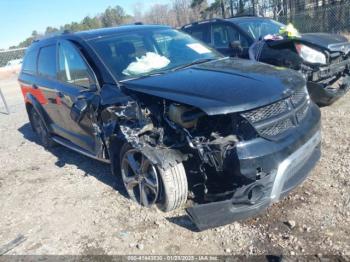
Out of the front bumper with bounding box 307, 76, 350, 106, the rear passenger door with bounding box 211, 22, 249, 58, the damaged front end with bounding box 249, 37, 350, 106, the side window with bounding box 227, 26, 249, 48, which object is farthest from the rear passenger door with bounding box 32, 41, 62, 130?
the side window with bounding box 227, 26, 249, 48

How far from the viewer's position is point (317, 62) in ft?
19.1

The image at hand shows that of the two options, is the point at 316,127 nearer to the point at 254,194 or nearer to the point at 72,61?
the point at 254,194

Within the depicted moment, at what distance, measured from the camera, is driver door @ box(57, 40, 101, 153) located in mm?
4086

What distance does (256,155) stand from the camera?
296cm

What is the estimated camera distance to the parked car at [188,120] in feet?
10.00

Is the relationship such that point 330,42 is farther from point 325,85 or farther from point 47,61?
point 47,61

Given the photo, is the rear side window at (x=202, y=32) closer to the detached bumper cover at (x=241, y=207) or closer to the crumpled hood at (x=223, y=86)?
the crumpled hood at (x=223, y=86)

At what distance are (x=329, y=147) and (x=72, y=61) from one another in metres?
3.42

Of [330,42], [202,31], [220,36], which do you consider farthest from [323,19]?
[330,42]

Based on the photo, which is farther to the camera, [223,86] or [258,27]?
[258,27]

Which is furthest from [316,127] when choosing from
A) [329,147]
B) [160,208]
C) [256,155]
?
[160,208]

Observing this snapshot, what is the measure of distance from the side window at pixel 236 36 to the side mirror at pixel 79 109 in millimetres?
4267

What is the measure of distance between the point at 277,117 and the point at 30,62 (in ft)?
15.0

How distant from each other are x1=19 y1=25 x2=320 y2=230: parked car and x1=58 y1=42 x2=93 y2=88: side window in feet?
0.04
